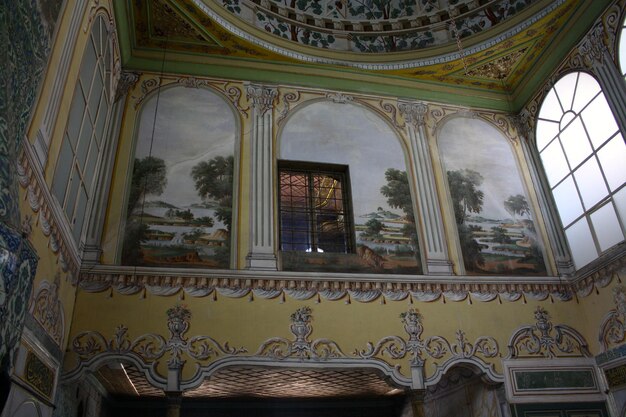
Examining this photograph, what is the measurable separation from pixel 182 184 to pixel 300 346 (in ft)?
9.64

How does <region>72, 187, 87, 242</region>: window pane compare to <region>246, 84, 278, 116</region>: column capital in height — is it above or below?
below

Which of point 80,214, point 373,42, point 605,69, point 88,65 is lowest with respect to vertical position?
point 80,214

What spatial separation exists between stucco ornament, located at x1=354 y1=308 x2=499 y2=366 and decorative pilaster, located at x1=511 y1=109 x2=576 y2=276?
1924 millimetres

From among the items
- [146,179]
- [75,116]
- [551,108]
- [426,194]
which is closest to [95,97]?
[75,116]

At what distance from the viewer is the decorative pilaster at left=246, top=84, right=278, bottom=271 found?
7.54m

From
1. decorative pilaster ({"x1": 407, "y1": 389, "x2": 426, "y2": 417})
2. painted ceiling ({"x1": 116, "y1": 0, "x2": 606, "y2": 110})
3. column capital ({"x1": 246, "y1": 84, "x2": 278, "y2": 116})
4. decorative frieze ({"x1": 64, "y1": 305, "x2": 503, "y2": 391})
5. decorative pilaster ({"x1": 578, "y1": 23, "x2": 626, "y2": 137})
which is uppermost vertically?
painted ceiling ({"x1": 116, "y1": 0, "x2": 606, "y2": 110})

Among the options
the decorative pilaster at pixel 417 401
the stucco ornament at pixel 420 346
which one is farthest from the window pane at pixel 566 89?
the decorative pilaster at pixel 417 401

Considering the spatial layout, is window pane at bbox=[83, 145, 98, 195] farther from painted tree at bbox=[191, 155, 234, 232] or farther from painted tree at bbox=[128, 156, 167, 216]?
painted tree at bbox=[191, 155, 234, 232]

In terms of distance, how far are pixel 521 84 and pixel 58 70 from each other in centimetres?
777

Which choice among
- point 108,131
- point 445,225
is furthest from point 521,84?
point 108,131

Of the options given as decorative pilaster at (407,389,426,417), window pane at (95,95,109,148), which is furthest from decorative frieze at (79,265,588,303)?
window pane at (95,95,109,148)

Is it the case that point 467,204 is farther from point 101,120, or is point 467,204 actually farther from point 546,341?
point 101,120

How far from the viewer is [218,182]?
318 inches

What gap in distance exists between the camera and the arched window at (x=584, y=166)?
7.60 metres
